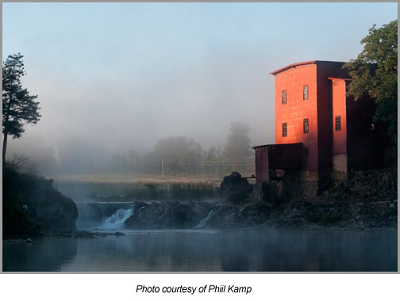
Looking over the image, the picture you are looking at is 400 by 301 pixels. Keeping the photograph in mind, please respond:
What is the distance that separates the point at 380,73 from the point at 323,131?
6574mm

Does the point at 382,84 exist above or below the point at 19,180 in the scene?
above

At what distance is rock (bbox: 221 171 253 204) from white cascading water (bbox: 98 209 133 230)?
26.1ft

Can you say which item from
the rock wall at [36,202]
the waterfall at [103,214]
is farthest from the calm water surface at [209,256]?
the waterfall at [103,214]

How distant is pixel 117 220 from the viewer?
4784cm

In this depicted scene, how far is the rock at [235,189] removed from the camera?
158 ft

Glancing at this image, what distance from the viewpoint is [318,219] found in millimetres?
39531

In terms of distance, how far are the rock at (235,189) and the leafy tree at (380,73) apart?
11.4 m

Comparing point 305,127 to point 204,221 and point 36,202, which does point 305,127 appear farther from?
point 36,202

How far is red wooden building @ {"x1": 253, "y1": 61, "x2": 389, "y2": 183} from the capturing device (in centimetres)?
4519

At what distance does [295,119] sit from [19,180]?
75.1ft

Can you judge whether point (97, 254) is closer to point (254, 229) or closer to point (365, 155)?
point (254, 229)

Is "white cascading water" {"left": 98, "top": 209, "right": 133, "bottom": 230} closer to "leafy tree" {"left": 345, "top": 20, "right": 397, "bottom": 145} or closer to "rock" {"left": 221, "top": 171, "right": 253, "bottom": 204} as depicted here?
"rock" {"left": 221, "top": 171, "right": 253, "bottom": 204}

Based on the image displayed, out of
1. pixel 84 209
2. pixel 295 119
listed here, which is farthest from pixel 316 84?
pixel 84 209

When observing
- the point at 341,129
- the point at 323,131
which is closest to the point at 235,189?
the point at 323,131
